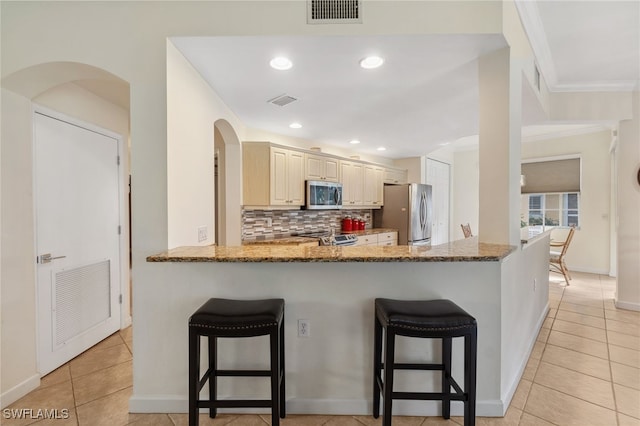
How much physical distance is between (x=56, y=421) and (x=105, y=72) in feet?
7.23

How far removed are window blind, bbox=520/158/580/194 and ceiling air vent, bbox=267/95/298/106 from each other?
18.3ft

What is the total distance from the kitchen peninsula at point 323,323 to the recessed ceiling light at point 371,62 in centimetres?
136

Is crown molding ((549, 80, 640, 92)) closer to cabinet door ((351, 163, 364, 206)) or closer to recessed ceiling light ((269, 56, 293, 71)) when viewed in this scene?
cabinet door ((351, 163, 364, 206))

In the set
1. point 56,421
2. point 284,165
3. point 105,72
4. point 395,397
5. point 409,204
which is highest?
point 105,72

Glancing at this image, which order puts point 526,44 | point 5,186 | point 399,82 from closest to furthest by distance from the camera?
point 5,186
point 526,44
point 399,82

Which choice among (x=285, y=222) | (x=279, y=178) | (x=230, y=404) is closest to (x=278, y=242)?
(x=285, y=222)

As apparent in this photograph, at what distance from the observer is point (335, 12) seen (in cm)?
182

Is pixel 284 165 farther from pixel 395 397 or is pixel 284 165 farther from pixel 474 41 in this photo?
pixel 395 397

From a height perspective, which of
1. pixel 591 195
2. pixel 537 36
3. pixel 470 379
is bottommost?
pixel 470 379

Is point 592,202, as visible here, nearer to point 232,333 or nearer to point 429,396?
point 429,396

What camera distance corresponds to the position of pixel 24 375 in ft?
6.62

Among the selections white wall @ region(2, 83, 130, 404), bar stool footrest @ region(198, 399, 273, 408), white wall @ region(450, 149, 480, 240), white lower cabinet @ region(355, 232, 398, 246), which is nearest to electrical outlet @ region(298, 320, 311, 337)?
bar stool footrest @ region(198, 399, 273, 408)

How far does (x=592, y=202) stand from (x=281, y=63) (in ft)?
20.5

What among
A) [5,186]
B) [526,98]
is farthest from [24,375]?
[526,98]
